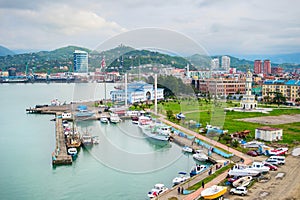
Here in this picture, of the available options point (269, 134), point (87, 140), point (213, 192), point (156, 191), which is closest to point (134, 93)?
point (87, 140)

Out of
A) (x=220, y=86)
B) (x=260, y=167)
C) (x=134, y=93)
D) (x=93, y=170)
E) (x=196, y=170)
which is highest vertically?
(x=220, y=86)

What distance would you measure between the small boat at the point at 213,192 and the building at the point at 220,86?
566 inches

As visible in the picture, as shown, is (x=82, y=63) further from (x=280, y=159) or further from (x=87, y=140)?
(x=280, y=159)

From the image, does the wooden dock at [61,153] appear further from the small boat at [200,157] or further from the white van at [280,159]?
the white van at [280,159]

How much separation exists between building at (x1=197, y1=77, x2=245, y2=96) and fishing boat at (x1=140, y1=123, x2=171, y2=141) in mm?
10632

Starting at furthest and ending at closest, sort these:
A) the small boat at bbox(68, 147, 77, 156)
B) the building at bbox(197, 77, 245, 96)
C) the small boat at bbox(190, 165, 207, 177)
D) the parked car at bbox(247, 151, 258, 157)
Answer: the building at bbox(197, 77, 245, 96) → the small boat at bbox(68, 147, 77, 156) → the parked car at bbox(247, 151, 258, 157) → the small boat at bbox(190, 165, 207, 177)

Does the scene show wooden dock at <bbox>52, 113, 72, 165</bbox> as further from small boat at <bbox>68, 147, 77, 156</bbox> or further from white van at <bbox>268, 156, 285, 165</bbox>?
white van at <bbox>268, 156, 285, 165</bbox>

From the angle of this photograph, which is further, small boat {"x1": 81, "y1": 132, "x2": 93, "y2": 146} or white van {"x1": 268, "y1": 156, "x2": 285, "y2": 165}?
small boat {"x1": 81, "y1": 132, "x2": 93, "y2": 146}

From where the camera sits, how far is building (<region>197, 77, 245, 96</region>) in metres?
18.3

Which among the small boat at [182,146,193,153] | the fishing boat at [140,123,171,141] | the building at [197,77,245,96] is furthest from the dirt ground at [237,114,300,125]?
the building at [197,77,245,96]

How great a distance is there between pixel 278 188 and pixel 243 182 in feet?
1.40

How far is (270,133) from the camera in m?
6.89

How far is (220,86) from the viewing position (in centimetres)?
1847

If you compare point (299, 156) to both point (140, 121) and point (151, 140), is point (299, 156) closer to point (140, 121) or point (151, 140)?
point (151, 140)
